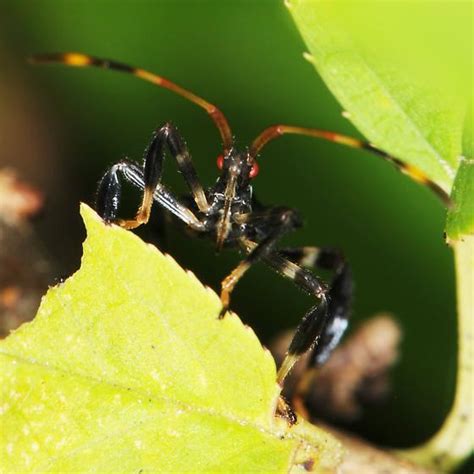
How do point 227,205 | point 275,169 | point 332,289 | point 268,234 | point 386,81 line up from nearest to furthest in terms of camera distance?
point 386,81
point 268,234
point 227,205
point 332,289
point 275,169

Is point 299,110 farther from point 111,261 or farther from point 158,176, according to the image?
point 111,261

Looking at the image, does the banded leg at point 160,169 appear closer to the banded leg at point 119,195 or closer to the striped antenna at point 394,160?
the banded leg at point 119,195

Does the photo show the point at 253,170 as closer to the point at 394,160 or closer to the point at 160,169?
the point at 160,169

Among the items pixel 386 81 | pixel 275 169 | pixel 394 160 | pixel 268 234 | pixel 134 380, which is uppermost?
pixel 386 81

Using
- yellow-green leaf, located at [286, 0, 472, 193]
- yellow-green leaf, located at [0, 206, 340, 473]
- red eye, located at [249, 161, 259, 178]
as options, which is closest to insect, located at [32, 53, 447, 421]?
red eye, located at [249, 161, 259, 178]

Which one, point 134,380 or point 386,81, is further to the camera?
point 386,81

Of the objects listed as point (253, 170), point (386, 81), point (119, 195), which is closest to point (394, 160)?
point (386, 81)
